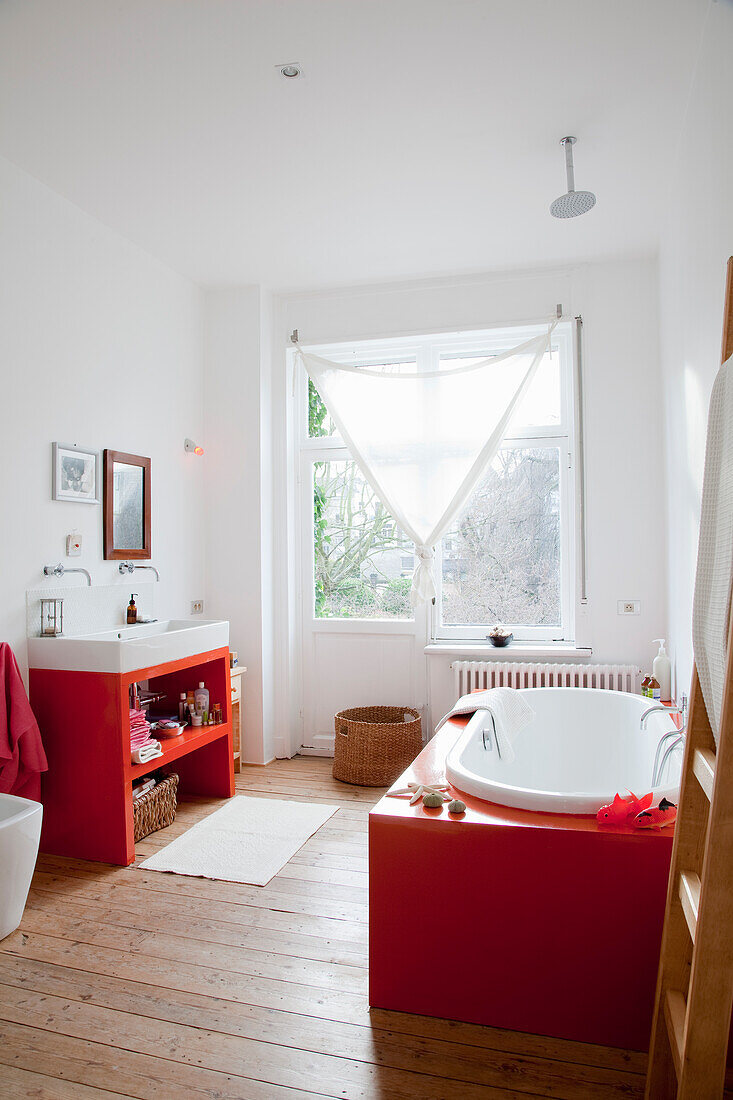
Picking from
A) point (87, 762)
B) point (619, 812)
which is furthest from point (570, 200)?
point (87, 762)

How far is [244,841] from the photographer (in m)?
3.01

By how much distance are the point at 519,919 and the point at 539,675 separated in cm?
203

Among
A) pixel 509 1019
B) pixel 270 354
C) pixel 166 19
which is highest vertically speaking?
pixel 166 19

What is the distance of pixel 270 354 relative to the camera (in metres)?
4.30

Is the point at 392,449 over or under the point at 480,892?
over

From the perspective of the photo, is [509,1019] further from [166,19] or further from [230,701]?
[166,19]

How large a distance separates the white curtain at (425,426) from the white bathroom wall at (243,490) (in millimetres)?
388

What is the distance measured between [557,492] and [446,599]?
0.88m

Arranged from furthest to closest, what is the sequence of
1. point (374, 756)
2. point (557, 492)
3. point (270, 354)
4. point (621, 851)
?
point (270, 354)
point (557, 492)
point (374, 756)
point (621, 851)

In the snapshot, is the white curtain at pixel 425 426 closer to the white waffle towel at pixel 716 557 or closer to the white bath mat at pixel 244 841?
the white bath mat at pixel 244 841

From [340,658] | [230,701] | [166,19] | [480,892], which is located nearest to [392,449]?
[340,658]

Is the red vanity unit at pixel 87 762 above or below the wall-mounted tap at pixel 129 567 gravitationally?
below

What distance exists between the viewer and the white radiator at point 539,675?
3701mm

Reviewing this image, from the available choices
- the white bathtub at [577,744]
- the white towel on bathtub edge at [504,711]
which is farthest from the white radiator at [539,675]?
the white towel on bathtub edge at [504,711]
